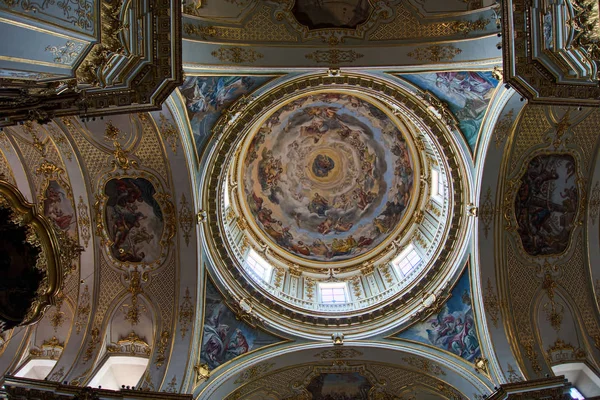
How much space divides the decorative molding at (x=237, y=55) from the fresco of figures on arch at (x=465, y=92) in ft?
15.5

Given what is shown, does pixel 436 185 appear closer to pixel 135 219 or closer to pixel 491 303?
Result: pixel 491 303

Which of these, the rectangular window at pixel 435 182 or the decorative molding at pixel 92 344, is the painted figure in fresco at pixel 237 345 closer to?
the decorative molding at pixel 92 344

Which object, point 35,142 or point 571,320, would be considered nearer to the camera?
point 35,142

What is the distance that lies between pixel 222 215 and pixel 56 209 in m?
5.67

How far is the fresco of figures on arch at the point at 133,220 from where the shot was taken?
53.3 feet

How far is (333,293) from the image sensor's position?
2102cm

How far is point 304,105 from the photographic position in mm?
21703

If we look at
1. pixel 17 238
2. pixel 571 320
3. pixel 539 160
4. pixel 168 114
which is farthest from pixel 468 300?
pixel 17 238

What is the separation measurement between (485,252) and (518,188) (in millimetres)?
2408

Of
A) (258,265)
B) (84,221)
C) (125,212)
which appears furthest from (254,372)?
(84,221)

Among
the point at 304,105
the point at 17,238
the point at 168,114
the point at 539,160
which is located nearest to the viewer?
the point at 17,238

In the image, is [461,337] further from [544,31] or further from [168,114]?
[168,114]

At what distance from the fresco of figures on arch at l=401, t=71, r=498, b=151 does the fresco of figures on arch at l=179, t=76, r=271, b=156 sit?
506cm

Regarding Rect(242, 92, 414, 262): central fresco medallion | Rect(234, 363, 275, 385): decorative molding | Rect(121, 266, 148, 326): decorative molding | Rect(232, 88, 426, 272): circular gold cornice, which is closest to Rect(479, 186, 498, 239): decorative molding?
Rect(232, 88, 426, 272): circular gold cornice
